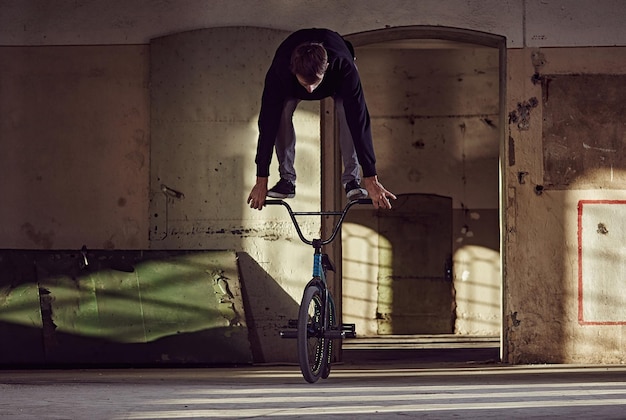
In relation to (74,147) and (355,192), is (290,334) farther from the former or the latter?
(74,147)

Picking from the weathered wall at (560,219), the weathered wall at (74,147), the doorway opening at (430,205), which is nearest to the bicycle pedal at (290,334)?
the weathered wall at (74,147)

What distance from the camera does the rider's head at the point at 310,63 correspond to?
5383 mm

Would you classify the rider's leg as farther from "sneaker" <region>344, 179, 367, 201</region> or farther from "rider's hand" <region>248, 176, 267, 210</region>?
"sneaker" <region>344, 179, 367, 201</region>

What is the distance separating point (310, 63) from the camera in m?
5.39

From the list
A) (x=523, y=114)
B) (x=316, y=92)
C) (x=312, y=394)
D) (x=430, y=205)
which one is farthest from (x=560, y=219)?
(x=430, y=205)

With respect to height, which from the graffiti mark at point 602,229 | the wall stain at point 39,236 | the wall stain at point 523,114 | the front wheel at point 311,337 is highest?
the wall stain at point 523,114

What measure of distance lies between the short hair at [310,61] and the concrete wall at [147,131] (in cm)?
328

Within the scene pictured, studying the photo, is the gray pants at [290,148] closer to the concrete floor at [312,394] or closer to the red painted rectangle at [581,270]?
the concrete floor at [312,394]

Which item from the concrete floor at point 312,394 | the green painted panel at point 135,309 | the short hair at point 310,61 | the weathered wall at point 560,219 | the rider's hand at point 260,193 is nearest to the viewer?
the concrete floor at point 312,394

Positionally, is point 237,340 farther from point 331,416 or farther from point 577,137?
point 331,416

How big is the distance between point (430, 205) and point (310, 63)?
31.5 ft

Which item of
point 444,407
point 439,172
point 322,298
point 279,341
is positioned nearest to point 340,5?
point 279,341

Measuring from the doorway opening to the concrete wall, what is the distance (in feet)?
19.3

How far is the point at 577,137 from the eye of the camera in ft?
28.3
